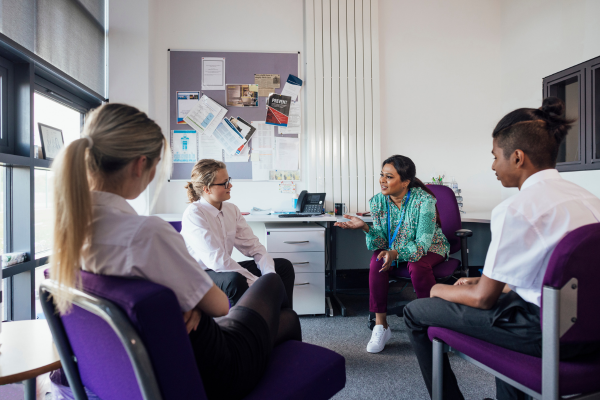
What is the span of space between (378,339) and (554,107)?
5.02 ft

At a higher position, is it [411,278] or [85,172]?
[85,172]

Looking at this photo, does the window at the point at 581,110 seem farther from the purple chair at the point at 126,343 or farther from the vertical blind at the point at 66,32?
the vertical blind at the point at 66,32

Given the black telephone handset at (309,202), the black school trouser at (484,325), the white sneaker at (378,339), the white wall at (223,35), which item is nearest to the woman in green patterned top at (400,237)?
the white sneaker at (378,339)

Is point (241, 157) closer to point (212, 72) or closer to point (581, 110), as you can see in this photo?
point (212, 72)

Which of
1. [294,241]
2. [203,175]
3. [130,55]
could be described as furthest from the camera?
[130,55]

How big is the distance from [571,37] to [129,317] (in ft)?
11.8

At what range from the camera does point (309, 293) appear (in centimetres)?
273

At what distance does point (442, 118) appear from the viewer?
11.9 feet

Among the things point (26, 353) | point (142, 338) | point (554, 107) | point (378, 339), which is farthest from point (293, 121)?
point (142, 338)

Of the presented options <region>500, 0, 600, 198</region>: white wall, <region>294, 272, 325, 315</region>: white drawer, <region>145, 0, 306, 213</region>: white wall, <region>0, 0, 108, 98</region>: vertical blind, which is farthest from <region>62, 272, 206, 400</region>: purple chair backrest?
<region>500, 0, 600, 198</region>: white wall

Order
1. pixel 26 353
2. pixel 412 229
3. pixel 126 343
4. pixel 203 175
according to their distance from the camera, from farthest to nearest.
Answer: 1. pixel 412 229
2. pixel 203 175
3. pixel 26 353
4. pixel 126 343

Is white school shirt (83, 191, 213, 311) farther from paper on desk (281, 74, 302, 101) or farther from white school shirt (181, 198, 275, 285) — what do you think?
paper on desk (281, 74, 302, 101)

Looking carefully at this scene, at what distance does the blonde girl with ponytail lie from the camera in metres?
0.72

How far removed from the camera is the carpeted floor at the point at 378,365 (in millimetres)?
1703
